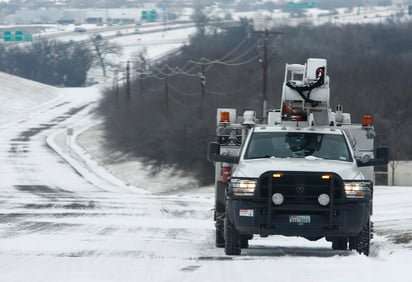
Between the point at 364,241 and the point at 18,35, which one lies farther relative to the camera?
the point at 18,35

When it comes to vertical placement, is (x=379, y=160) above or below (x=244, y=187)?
above

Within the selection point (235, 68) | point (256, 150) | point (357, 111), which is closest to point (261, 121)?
point (256, 150)

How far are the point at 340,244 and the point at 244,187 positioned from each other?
2.74 m

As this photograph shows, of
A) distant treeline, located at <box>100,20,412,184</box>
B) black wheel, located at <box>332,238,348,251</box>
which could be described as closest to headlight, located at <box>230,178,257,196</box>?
black wheel, located at <box>332,238,348,251</box>

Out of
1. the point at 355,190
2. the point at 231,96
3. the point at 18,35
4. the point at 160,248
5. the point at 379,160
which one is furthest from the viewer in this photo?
the point at 18,35

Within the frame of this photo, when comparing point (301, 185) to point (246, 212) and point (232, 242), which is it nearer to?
→ point (246, 212)

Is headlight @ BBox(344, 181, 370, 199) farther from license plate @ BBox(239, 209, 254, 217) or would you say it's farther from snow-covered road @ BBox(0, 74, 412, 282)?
license plate @ BBox(239, 209, 254, 217)

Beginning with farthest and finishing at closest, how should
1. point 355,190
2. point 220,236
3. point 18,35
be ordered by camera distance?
point 18,35
point 220,236
point 355,190

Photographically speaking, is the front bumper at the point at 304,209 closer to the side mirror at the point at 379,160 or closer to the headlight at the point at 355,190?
the headlight at the point at 355,190

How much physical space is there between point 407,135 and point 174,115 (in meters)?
20.5

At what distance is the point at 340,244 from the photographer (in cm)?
1722

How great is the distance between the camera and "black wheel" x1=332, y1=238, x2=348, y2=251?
17.0 m

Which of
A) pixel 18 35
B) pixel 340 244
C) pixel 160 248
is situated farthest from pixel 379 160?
pixel 18 35

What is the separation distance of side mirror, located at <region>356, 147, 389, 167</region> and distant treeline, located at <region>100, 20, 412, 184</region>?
4310 centimetres
